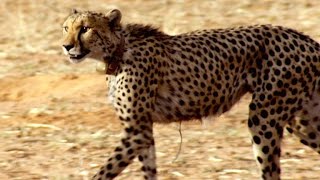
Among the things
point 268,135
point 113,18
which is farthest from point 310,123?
point 113,18

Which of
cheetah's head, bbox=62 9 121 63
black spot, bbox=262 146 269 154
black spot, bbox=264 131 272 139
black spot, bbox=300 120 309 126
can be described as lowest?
black spot, bbox=262 146 269 154

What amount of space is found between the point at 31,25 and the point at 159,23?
5.99 feet

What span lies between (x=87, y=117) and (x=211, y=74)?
307 centimetres

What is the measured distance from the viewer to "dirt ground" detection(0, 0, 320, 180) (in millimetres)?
7750

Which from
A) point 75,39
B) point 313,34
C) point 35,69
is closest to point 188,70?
point 75,39

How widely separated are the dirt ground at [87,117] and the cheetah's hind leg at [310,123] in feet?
2.01

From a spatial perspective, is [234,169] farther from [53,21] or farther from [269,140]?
[53,21]

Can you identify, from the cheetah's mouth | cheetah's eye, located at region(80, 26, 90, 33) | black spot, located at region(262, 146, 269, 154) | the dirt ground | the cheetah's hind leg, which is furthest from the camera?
the dirt ground

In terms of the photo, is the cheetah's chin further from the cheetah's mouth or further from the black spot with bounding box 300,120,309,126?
the black spot with bounding box 300,120,309,126

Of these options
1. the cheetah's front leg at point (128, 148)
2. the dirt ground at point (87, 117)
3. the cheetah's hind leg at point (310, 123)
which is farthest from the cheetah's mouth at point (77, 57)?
the cheetah's hind leg at point (310, 123)

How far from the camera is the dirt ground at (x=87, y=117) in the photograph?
7.75 metres

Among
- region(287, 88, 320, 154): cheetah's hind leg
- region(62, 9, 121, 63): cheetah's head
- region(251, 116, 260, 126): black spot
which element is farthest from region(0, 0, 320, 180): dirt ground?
region(62, 9, 121, 63): cheetah's head

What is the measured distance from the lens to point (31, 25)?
1396 centimetres

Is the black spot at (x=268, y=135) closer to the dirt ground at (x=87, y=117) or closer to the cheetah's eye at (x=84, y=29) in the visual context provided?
the dirt ground at (x=87, y=117)
